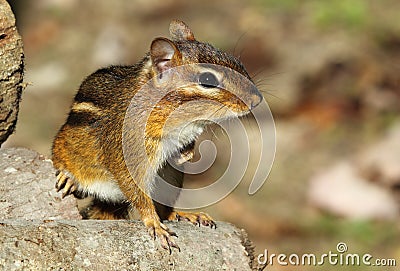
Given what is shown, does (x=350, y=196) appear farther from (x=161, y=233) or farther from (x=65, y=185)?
(x=161, y=233)

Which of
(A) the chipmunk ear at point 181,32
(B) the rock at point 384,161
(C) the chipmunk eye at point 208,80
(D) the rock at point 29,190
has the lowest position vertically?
(D) the rock at point 29,190

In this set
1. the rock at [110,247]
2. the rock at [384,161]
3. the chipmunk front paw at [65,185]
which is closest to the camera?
the rock at [110,247]

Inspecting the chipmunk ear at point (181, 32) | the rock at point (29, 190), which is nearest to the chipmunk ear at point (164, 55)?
the chipmunk ear at point (181, 32)

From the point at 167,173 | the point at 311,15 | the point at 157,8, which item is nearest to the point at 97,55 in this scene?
the point at 157,8

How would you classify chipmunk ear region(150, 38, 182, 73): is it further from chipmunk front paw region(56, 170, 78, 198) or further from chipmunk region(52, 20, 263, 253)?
chipmunk front paw region(56, 170, 78, 198)

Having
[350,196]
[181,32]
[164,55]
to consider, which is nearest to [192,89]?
[164,55]

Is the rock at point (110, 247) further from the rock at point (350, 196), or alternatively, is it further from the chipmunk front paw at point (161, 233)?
the rock at point (350, 196)
